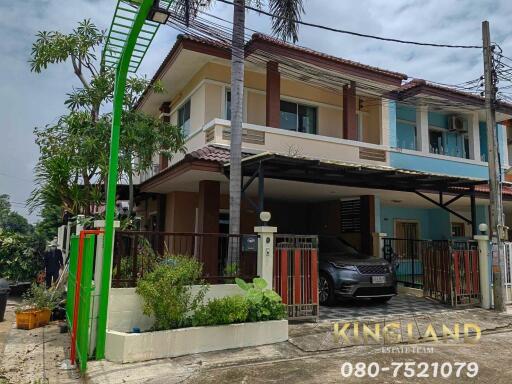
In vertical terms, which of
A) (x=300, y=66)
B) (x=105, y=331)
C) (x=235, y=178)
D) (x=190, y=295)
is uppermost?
(x=300, y=66)

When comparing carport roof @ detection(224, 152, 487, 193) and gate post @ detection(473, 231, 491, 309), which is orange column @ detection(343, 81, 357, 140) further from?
gate post @ detection(473, 231, 491, 309)

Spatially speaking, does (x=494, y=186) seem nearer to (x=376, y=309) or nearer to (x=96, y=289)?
(x=376, y=309)

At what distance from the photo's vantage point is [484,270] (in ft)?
32.7

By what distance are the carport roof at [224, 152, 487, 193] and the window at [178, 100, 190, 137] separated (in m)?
4.26

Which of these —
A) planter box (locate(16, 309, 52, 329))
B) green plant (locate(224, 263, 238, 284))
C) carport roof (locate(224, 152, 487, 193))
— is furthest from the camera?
carport roof (locate(224, 152, 487, 193))

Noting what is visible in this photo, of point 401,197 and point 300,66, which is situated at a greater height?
point 300,66

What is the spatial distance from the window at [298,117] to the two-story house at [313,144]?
0.03m

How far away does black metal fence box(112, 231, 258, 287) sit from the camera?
6359 millimetres

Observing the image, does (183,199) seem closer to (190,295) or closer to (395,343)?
(190,295)

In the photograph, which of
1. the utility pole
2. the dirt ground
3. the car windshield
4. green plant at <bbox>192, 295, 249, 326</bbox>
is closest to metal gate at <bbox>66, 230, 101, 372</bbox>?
the dirt ground

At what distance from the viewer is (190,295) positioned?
6488 mm

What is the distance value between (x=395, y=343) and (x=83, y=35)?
8.36 metres

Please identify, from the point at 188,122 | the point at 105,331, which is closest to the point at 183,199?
the point at 188,122

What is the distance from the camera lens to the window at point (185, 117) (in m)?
12.6
